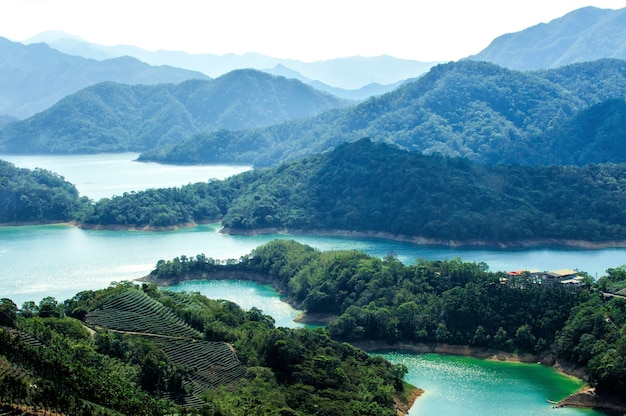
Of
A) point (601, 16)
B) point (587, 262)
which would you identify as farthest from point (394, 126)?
point (601, 16)

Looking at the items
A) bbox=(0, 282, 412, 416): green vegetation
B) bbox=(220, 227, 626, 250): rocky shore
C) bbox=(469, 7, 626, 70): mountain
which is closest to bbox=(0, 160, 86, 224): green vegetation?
bbox=(220, 227, 626, 250): rocky shore

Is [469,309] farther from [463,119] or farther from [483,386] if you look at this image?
[463,119]

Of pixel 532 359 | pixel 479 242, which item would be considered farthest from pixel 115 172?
pixel 532 359

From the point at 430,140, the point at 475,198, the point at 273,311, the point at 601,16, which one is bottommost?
the point at 273,311

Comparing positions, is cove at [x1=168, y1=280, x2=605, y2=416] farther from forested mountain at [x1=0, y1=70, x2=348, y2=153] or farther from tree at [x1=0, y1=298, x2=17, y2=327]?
forested mountain at [x1=0, y1=70, x2=348, y2=153]

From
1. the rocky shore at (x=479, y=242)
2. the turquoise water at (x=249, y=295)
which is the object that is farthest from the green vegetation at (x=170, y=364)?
the rocky shore at (x=479, y=242)

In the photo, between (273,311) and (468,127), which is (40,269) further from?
(468,127)

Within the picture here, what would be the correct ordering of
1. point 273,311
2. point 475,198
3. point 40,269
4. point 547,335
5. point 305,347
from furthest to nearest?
point 475,198 → point 40,269 → point 273,311 → point 547,335 → point 305,347
